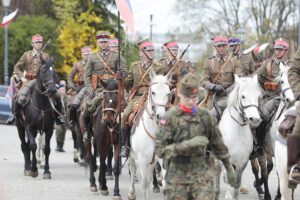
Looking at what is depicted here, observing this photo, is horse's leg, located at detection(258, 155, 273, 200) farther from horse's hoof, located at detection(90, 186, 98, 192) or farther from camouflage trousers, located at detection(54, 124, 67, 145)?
camouflage trousers, located at detection(54, 124, 67, 145)

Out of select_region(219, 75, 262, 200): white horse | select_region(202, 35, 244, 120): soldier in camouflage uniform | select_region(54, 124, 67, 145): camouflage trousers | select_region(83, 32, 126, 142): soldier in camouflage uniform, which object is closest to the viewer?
select_region(219, 75, 262, 200): white horse

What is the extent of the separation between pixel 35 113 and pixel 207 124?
404 inches

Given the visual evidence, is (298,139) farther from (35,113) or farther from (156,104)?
(35,113)

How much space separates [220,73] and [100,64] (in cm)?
255

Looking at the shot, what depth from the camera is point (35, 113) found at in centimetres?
1919

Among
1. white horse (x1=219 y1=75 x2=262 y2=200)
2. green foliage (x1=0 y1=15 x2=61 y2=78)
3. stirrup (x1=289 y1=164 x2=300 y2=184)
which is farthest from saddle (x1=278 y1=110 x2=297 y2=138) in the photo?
green foliage (x1=0 y1=15 x2=61 y2=78)

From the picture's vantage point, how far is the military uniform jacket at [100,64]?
56.0 feet

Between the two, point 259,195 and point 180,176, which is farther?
point 259,195

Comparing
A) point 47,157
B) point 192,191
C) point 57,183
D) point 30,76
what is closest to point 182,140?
point 192,191

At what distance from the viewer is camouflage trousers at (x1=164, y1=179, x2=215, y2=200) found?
920 cm

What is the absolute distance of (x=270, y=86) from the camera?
15766mm

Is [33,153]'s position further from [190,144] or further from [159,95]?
[190,144]

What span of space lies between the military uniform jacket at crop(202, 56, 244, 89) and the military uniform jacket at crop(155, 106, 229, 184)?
21.4 feet

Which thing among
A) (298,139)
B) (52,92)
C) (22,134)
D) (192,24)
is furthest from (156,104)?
(192,24)
